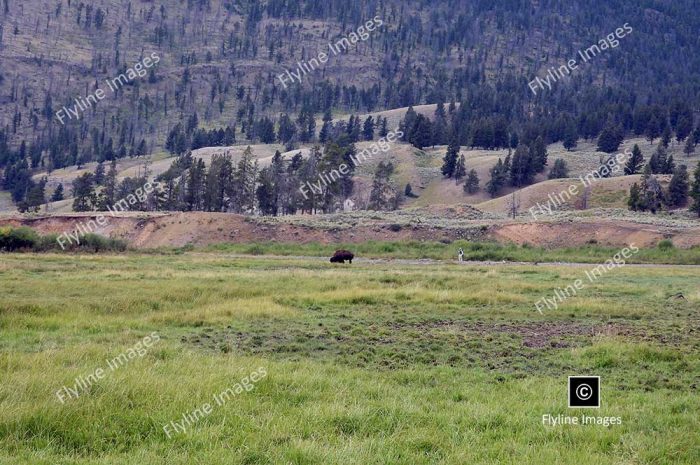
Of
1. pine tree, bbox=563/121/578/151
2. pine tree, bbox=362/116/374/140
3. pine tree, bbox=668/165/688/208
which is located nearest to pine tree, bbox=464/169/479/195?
pine tree, bbox=668/165/688/208

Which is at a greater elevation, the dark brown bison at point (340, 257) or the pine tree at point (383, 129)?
the pine tree at point (383, 129)

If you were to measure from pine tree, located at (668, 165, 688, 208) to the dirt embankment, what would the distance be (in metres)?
23.9

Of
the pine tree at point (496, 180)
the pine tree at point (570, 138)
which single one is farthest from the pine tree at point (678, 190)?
the pine tree at point (570, 138)

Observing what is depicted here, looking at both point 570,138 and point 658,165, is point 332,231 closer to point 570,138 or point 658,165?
point 658,165

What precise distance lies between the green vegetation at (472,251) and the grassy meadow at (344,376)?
30.3 metres

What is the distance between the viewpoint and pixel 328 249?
6194cm

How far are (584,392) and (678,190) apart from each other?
282ft

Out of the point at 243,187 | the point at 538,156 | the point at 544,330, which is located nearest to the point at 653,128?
the point at 538,156

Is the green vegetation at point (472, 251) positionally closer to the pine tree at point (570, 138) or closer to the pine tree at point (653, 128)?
the pine tree at point (570, 138)

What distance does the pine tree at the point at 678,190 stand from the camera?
83.6 meters

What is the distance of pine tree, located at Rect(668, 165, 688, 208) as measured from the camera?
3293 inches

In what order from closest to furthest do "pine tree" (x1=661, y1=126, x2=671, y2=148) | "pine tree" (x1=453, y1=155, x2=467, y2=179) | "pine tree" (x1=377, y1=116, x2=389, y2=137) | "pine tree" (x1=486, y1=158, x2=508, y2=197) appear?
1. "pine tree" (x1=486, y1=158, x2=508, y2=197)
2. "pine tree" (x1=453, y1=155, x2=467, y2=179)
3. "pine tree" (x1=661, y1=126, x2=671, y2=148)
4. "pine tree" (x1=377, y1=116, x2=389, y2=137)

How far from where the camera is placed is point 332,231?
69562 millimetres

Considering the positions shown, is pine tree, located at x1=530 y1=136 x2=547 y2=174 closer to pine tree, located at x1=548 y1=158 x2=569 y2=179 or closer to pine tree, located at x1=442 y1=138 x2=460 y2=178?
pine tree, located at x1=548 y1=158 x2=569 y2=179
